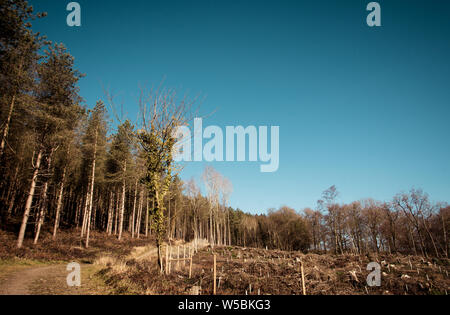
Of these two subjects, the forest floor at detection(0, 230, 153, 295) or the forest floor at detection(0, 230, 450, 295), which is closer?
the forest floor at detection(0, 230, 153, 295)

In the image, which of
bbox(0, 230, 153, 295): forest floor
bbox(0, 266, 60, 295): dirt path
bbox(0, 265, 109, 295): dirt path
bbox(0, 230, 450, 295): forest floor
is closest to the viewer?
bbox(0, 266, 60, 295): dirt path

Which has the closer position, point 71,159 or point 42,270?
point 42,270

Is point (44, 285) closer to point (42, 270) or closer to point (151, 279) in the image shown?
point (151, 279)

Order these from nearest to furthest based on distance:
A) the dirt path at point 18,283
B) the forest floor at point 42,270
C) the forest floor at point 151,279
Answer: the dirt path at point 18,283, the forest floor at point 42,270, the forest floor at point 151,279

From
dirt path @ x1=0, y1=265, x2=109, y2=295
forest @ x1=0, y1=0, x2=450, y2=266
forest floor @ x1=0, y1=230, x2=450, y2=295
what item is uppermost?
forest @ x1=0, y1=0, x2=450, y2=266

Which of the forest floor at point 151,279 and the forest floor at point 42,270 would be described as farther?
the forest floor at point 151,279

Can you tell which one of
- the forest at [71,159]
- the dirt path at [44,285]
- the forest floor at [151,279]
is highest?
the forest at [71,159]

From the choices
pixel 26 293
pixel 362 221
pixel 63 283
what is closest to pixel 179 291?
pixel 63 283

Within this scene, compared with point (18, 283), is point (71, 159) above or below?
above

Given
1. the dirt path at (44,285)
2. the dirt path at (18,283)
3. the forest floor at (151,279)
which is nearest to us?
the dirt path at (18,283)

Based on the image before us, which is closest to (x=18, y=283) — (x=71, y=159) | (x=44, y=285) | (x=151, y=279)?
(x=44, y=285)

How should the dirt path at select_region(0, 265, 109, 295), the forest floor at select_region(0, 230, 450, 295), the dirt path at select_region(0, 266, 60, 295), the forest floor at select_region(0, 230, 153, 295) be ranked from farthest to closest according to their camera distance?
the forest floor at select_region(0, 230, 450, 295) → the forest floor at select_region(0, 230, 153, 295) → the dirt path at select_region(0, 265, 109, 295) → the dirt path at select_region(0, 266, 60, 295)

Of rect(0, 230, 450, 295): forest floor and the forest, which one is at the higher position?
the forest
